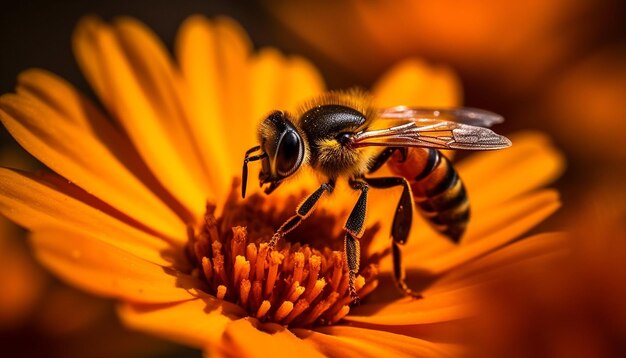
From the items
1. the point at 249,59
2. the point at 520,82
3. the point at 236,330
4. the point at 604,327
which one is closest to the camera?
the point at 604,327

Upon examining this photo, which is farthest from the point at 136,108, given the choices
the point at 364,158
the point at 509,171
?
the point at 509,171

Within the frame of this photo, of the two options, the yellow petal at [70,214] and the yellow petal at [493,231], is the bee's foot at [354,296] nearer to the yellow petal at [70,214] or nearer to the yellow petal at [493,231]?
the yellow petal at [493,231]

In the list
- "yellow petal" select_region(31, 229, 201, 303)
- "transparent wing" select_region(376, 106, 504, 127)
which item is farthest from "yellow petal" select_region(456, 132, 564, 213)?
"yellow petal" select_region(31, 229, 201, 303)

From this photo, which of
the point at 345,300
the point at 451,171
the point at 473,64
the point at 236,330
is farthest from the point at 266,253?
the point at 473,64

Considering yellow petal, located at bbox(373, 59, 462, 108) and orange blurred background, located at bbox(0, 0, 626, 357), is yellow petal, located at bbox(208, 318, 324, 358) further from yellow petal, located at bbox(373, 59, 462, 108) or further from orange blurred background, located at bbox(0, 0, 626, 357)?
orange blurred background, located at bbox(0, 0, 626, 357)

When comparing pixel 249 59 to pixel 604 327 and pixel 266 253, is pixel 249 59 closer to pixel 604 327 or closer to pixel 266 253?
pixel 266 253

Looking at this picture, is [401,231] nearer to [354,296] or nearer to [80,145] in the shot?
[354,296]
